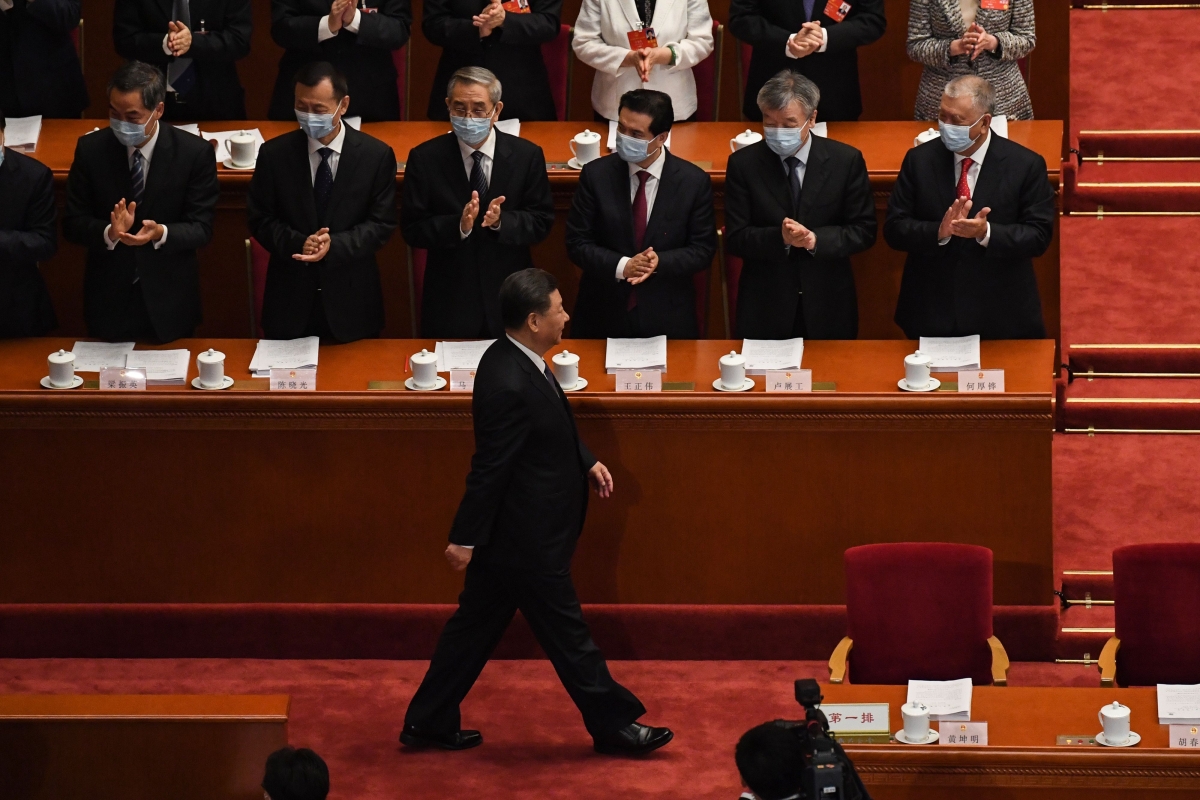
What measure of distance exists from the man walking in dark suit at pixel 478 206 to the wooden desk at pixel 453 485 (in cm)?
45

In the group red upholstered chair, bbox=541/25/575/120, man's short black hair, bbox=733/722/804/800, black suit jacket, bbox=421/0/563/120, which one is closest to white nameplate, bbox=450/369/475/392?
black suit jacket, bbox=421/0/563/120

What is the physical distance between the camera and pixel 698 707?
5152 mm

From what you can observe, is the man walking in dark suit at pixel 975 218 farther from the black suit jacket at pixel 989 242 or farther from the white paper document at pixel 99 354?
the white paper document at pixel 99 354

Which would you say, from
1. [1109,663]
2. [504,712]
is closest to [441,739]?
[504,712]

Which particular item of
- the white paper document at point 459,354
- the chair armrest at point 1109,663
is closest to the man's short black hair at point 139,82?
the white paper document at point 459,354

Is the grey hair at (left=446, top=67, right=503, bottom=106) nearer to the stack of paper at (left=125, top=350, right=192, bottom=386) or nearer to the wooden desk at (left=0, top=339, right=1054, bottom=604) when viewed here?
the wooden desk at (left=0, top=339, right=1054, bottom=604)

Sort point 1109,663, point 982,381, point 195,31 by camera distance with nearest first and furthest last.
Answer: point 1109,663 < point 982,381 < point 195,31

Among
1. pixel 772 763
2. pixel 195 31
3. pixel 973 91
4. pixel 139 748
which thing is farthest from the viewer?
pixel 195 31

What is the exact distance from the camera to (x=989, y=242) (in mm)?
5414

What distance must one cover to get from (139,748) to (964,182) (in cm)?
267

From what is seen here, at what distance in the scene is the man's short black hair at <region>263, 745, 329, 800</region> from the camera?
3434 mm

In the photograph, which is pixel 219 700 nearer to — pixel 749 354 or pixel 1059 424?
pixel 749 354

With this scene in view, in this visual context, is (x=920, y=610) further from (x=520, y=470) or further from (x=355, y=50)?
(x=355, y=50)

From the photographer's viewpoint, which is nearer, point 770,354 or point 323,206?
point 770,354
